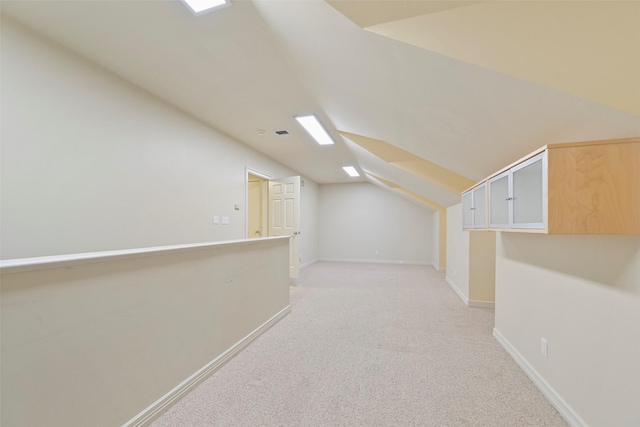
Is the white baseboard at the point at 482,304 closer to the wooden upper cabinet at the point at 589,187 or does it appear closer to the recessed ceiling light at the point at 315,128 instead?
the wooden upper cabinet at the point at 589,187

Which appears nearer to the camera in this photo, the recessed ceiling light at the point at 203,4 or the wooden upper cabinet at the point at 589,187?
the wooden upper cabinet at the point at 589,187

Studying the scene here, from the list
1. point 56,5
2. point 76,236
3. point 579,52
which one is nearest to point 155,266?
point 76,236

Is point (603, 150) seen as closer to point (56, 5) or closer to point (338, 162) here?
point (56, 5)

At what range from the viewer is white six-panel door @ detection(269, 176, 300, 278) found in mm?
4836

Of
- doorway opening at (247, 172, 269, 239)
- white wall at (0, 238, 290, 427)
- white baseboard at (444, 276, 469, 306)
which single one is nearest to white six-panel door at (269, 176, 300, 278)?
doorway opening at (247, 172, 269, 239)

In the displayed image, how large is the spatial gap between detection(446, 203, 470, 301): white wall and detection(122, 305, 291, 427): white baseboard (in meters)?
3.00

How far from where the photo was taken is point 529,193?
1.46 metres

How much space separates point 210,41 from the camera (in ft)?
6.19

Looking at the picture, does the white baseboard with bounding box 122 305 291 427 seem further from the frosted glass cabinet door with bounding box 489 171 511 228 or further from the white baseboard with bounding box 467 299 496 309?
the white baseboard with bounding box 467 299 496 309

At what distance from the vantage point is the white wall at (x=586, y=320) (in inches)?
45.4

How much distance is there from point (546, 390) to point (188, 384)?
2.39 m

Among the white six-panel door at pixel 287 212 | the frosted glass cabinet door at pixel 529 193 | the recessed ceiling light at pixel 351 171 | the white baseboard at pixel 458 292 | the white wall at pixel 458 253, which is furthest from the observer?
the recessed ceiling light at pixel 351 171

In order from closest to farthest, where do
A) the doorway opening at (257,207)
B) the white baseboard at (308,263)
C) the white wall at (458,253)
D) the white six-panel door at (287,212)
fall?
the white wall at (458,253) → the white six-panel door at (287,212) → the doorway opening at (257,207) → the white baseboard at (308,263)

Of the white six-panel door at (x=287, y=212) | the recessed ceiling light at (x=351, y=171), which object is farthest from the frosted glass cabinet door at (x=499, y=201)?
the recessed ceiling light at (x=351, y=171)
